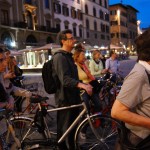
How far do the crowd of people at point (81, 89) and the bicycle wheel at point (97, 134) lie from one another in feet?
0.44

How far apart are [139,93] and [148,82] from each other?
3.5 inches

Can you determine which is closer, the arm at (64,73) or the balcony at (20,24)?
the arm at (64,73)

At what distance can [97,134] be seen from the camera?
432 cm

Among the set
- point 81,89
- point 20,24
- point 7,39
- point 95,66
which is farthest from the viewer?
point 20,24

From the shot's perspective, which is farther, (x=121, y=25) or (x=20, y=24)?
(x=121, y=25)

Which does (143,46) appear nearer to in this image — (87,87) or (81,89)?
(87,87)

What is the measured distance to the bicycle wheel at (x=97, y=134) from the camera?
4234mm

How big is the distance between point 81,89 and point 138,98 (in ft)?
7.93

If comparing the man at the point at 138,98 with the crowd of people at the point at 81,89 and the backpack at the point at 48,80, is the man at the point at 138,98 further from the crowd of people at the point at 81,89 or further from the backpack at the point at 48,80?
the backpack at the point at 48,80

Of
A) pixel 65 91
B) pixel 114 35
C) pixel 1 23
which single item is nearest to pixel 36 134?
pixel 65 91

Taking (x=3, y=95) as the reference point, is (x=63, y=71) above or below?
above

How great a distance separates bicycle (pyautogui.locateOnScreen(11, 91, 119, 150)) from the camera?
416 centimetres

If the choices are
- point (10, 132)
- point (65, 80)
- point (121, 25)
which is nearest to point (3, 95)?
point (10, 132)

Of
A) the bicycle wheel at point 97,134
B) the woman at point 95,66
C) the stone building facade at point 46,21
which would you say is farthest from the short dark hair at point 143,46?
the stone building facade at point 46,21
